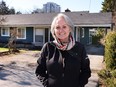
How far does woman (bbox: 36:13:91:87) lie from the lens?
10.1ft

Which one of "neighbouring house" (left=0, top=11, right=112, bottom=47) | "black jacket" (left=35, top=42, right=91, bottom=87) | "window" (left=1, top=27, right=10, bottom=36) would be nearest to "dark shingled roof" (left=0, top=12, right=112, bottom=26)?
"neighbouring house" (left=0, top=11, right=112, bottom=47)

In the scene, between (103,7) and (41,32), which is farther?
(103,7)

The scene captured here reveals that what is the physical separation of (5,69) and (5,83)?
3567 mm

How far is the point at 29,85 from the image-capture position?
371 inches

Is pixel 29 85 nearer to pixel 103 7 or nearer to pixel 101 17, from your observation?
pixel 101 17

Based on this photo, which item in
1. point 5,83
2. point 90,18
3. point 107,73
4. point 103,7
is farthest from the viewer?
point 103,7

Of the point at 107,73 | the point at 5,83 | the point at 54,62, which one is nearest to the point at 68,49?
the point at 54,62

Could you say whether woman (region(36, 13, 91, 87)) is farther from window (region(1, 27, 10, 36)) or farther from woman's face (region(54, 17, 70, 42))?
window (region(1, 27, 10, 36))

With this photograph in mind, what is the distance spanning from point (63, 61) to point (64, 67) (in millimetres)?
81

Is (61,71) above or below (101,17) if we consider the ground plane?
below

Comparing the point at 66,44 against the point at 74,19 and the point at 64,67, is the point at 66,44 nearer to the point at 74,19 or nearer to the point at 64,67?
the point at 64,67

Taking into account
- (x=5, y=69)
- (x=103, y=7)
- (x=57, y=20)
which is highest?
(x=103, y=7)

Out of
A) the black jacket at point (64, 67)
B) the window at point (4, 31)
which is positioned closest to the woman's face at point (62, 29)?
the black jacket at point (64, 67)

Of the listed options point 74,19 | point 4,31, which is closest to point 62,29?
point 74,19
